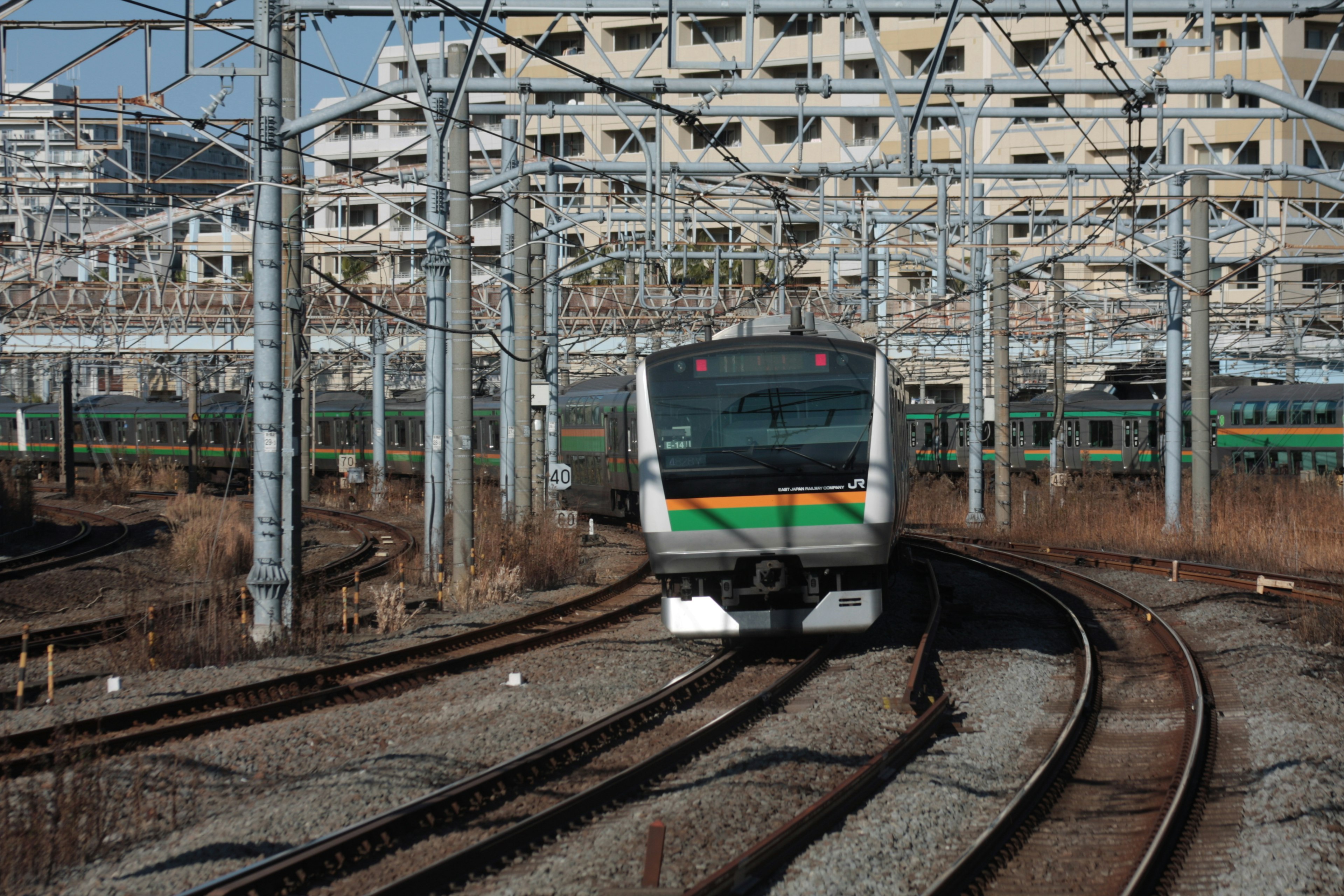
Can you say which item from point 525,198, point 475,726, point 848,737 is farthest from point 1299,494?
point 475,726

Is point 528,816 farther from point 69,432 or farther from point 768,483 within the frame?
point 69,432

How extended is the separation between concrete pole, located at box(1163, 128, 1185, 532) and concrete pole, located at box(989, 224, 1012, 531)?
2.66 metres

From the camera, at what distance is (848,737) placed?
322 inches

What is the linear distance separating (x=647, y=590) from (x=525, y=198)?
6.25 meters

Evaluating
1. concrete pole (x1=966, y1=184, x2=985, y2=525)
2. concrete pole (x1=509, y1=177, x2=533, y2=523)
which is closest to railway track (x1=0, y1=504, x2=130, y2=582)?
concrete pole (x1=509, y1=177, x2=533, y2=523)

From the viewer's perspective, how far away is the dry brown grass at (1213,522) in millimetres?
17797

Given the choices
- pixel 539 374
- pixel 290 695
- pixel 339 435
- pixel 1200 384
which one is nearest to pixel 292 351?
pixel 290 695

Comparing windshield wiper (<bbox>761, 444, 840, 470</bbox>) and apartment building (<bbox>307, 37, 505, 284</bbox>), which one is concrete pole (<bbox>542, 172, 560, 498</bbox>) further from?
apartment building (<bbox>307, 37, 505, 284</bbox>)

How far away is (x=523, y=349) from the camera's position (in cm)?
1831

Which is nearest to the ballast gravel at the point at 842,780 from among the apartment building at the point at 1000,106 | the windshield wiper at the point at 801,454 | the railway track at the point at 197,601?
the windshield wiper at the point at 801,454

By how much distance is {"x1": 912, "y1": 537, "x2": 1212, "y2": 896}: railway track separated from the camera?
227 inches

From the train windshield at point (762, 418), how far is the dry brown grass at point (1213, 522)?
895 centimetres

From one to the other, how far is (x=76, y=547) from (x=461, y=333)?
11.5m

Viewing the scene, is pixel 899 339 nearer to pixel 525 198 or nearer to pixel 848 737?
pixel 525 198
